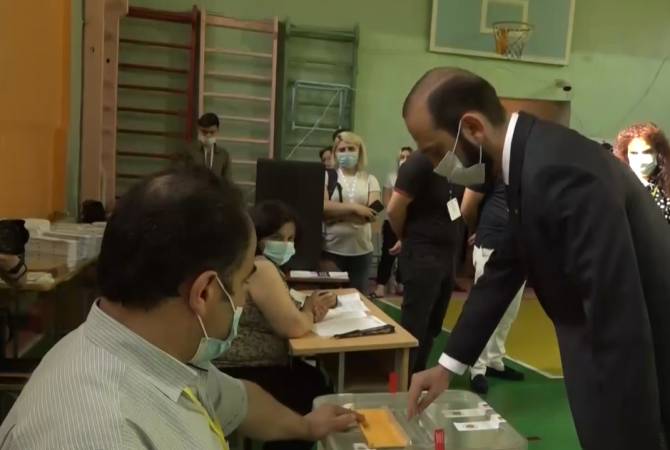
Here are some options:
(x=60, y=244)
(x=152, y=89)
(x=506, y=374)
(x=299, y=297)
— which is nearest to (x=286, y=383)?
(x=299, y=297)

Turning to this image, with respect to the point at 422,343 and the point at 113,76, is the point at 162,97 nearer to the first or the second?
the point at 113,76

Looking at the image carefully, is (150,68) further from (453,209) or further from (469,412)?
(469,412)

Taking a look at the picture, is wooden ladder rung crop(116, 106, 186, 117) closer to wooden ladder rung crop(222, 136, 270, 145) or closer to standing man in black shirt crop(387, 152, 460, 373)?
wooden ladder rung crop(222, 136, 270, 145)

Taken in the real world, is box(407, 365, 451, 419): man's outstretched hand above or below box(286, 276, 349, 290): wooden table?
above

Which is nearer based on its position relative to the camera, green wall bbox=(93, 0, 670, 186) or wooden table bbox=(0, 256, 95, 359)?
wooden table bbox=(0, 256, 95, 359)

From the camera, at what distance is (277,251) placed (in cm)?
248

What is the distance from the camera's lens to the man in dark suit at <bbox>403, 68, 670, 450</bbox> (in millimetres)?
1115

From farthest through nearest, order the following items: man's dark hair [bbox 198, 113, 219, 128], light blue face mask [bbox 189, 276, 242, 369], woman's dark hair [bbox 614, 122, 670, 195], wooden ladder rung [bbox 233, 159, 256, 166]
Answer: wooden ladder rung [bbox 233, 159, 256, 166] < man's dark hair [bbox 198, 113, 219, 128] < woman's dark hair [bbox 614, 122, 670, 195] < light blue face mask [bbox 189, 276, 242, 369]

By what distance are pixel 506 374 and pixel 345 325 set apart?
173cm

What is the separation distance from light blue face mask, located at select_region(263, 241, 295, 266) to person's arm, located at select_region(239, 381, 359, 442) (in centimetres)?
101

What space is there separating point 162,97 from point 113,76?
0.89 m

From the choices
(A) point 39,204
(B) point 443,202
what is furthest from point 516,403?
(A) point 39,204

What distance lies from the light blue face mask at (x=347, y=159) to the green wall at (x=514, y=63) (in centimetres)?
241

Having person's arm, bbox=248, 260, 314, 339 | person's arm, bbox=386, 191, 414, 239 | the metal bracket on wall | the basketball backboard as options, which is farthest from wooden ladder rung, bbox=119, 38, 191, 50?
person's arm, bbox=248, 260, 314, 339
